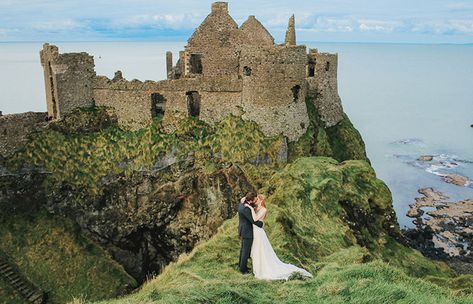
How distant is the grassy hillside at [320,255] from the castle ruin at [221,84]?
14.9 ft

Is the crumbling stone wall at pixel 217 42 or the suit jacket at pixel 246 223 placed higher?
the crumbling stone wall at pixel 217 42

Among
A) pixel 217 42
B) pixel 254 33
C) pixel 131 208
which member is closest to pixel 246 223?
pixel 131 208

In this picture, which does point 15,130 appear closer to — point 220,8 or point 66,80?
point 66,80

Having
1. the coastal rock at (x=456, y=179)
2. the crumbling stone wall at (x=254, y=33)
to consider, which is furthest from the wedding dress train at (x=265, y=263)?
the coastal rock at (x=456, y=179)

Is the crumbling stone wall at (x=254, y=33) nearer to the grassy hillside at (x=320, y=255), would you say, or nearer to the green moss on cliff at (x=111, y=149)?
the green moss on cliff at (x=111, y=149)

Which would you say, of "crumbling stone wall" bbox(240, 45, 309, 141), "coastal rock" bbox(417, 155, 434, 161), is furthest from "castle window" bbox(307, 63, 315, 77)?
"coastal rock" bbox(417, 155, 434, 161)

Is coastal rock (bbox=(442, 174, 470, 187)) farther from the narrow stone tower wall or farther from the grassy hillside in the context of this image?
the narrow stone tower wall

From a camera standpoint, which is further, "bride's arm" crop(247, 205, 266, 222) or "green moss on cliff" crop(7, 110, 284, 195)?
"green moss on cliff" crop(7, 110, 284, 195)

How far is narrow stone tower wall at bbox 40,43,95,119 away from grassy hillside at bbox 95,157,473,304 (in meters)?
16.4

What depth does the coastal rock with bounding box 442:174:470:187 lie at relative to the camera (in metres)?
71.2

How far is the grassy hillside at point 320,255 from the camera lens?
39.5 ft

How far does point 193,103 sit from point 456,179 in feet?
180

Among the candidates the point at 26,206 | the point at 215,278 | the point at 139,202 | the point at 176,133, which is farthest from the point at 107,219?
the point at 215,278

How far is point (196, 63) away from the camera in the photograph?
36.2 m
